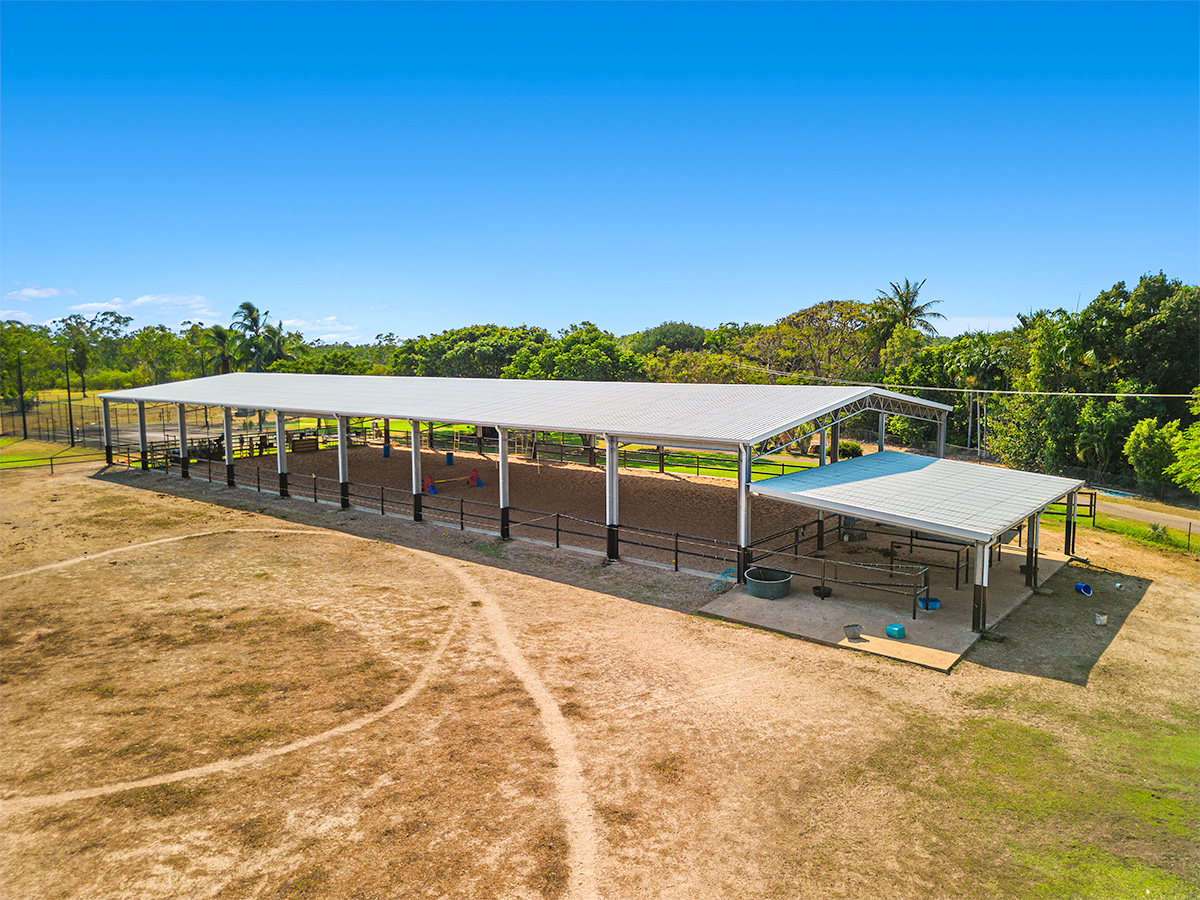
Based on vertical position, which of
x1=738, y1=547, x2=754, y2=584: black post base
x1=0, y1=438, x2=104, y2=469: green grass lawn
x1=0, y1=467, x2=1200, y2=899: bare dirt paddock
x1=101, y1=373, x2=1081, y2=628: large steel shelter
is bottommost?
x1=0, y1=467, x2=1200, y2=899: bare dirt paddock

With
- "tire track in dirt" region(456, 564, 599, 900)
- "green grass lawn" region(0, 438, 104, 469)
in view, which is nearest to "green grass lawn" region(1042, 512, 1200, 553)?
"tire track in dirt" region(456, 564, 599, 900)

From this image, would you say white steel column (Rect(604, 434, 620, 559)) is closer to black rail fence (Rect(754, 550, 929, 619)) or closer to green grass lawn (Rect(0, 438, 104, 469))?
black rail fence (Rect(754, 550, 929, 619))

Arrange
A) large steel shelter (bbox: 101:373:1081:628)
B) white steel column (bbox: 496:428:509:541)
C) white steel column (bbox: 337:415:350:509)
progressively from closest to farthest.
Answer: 1. large steel shelter (bbox: 101:373:1081:628)
2. white steel column (bbox: 496:428:509:541)
3. white steel column (bbox: 337:415:350:509)

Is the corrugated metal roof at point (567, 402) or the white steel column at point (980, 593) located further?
the corrugated metal roof at point (567, 402)

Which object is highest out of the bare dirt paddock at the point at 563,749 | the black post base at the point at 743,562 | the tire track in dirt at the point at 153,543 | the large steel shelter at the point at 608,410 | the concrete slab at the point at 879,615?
the large steel shelter at the point at 608,410

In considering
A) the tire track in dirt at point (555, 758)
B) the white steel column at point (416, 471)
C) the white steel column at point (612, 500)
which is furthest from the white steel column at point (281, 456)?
the tire track in dirt at point (555, 758)

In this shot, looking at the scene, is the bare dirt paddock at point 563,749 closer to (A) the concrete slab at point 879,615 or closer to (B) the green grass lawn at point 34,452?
(A) the concrete slab at point 879,615

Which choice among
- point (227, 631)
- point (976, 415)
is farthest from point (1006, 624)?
point (976, 415)
